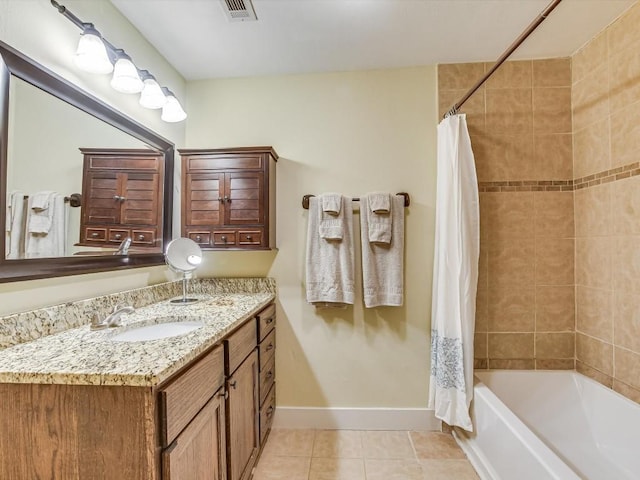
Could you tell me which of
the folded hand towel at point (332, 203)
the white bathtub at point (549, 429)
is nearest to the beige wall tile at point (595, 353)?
the white bathtub at point (549, 429)

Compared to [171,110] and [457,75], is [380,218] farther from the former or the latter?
[171,110]

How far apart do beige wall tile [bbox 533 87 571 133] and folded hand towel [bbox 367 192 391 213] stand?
1.06m

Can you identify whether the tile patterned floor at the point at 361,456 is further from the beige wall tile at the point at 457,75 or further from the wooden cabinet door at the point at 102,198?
the beige wall tile at the point at 457,75

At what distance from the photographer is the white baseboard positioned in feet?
6.53

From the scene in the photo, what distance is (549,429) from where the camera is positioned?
177 centimetres

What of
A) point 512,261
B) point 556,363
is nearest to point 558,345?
point 556,363

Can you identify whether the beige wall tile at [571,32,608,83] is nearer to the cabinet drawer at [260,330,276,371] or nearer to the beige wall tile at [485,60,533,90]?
the beige wall tile at [485,60,533,90]

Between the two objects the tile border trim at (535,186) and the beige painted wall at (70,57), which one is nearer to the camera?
the beige painted wall at (70,57)

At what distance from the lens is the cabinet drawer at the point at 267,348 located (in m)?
1.73

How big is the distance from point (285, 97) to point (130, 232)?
4.29 ft

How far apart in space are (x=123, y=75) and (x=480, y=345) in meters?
2.49

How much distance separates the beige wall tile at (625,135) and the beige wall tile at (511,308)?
850mm

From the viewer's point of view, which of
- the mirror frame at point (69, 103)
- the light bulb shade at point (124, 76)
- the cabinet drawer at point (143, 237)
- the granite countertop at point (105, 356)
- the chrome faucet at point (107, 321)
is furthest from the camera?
the cabinet drawer at point (143, 237)

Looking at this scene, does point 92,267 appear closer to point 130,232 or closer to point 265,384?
point 130,232
